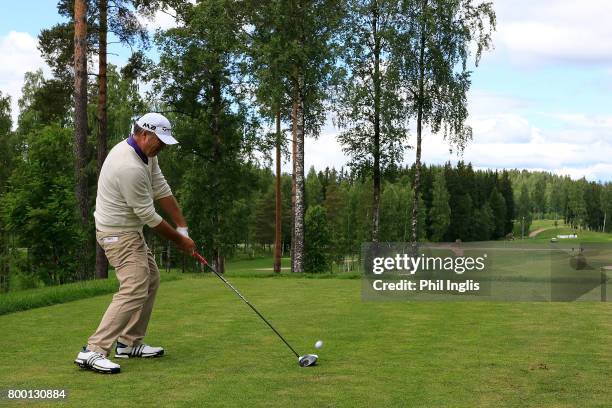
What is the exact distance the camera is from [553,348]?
7340 mm

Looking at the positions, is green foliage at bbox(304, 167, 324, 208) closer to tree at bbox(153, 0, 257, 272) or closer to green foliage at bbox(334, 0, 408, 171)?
tree at bbox(153, 0, 257, 272)

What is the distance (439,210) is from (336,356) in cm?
11728

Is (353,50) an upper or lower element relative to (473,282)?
upper

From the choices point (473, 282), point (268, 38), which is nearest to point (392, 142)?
point (268, 38)

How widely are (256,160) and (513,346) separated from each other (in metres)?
30.2

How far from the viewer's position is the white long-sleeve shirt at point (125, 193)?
20.9ft

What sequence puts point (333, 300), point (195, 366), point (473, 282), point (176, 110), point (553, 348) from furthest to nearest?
point (176, 110), point (473, 282), point (333, 300), point (553, 348), point (195, 366)

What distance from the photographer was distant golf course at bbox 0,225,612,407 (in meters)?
5.05

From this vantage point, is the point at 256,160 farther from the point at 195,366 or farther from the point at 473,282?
the point at 195,366

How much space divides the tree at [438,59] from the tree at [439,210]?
88842mm

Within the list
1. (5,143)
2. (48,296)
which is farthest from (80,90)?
(5,143)

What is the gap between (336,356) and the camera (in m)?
6.71

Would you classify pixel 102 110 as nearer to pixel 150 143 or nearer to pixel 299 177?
pixel 299 177

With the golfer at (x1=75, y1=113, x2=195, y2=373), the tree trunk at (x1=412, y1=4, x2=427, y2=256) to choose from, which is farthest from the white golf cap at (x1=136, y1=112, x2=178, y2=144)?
the tree trunk at (x1=412, y1=4, x2=427, y2=256)
